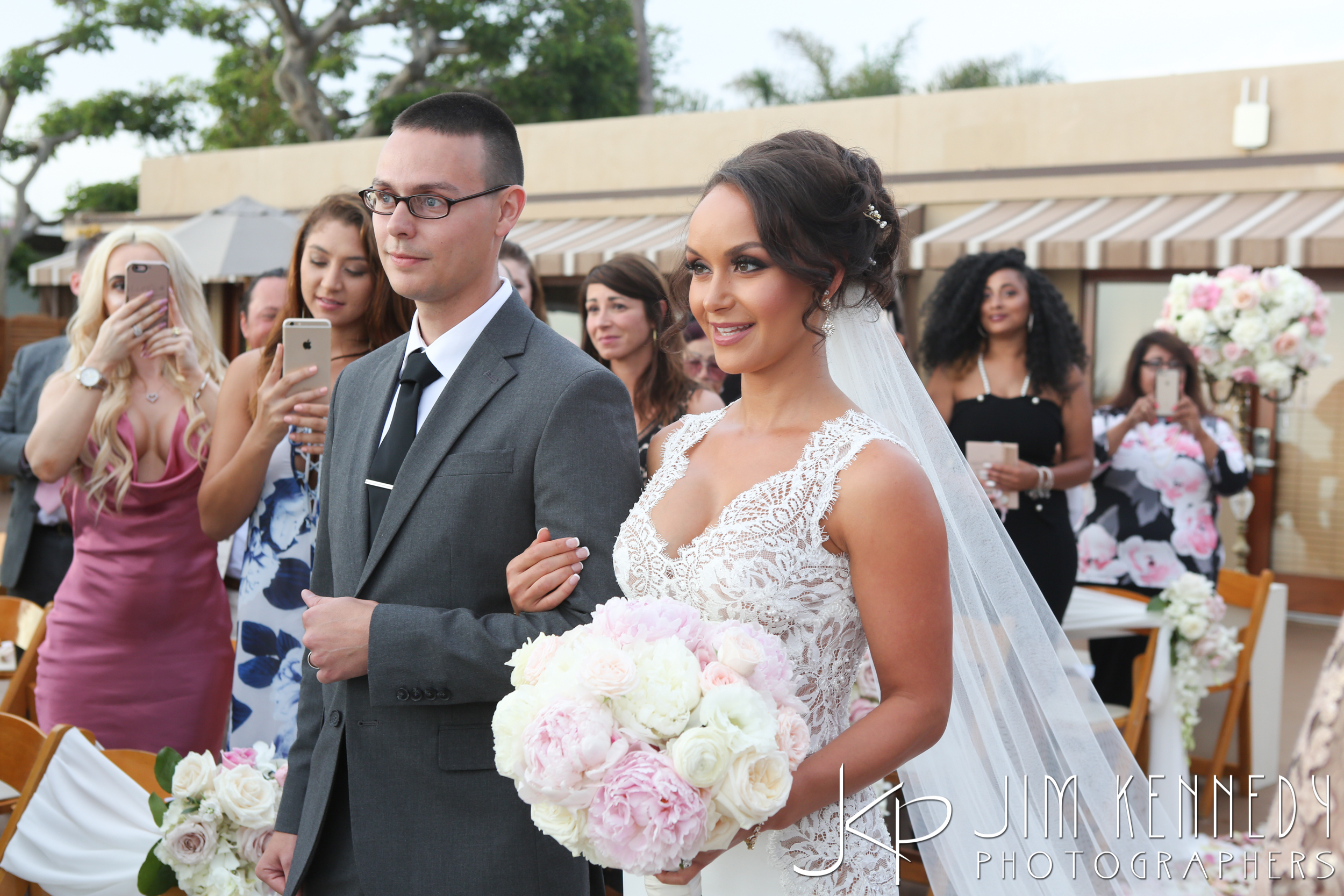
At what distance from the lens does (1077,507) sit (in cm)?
609

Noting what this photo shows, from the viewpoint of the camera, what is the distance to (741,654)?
1.53 meters

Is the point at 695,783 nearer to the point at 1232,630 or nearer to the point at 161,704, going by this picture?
the point at 161,704

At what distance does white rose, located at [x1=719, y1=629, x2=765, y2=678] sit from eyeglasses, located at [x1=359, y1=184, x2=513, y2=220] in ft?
3.37

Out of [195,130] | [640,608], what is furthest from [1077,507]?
[195,130]

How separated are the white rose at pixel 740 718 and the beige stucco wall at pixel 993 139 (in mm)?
6874

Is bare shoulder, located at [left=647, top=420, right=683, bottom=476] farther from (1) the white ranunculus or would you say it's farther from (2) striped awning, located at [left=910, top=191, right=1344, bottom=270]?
(2) striped awning, located at [left=910, top=191, right=1344, bottom=270]

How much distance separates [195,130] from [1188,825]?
93.4 feet

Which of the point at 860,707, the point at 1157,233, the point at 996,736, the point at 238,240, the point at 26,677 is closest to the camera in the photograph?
the point at 996,736

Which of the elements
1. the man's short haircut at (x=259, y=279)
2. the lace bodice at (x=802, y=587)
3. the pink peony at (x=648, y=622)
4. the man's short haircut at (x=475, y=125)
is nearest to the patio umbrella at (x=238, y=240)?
the man's short haircut at (x=259, y=279)

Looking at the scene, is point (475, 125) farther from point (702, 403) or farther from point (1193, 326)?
point (1193, 326)

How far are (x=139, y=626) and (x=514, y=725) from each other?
7.90ft

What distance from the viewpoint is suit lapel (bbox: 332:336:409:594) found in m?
2.11

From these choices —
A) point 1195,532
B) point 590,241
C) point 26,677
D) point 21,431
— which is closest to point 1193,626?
point 1195,532

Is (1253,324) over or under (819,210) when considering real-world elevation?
under
